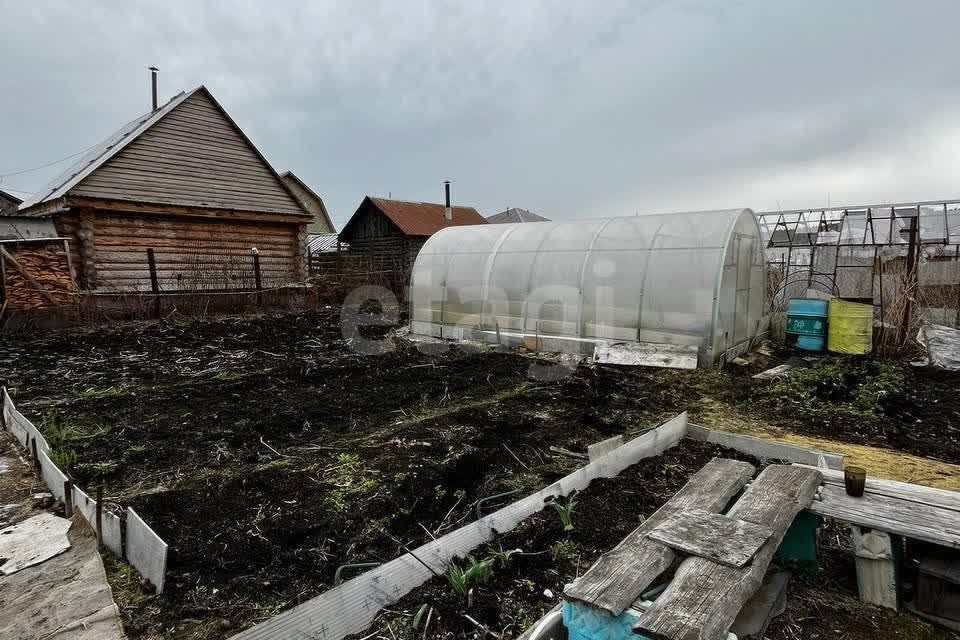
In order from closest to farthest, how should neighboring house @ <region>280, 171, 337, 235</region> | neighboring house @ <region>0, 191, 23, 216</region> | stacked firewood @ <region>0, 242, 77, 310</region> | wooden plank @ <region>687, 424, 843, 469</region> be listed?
1. wooden plank @ <region>687, 424, 843, 469</region>
2. stacked firewood @ <region>0, 242, 77, 310</region>
3. neighboring house @ <region>0, 191, 23, 216</region>
4. neighboring house @ <region>280, 171, 337, 235</region>

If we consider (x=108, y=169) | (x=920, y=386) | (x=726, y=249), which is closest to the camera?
(x=920, y=386)

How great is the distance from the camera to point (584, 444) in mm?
4586

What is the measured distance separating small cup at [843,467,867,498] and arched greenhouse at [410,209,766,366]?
5.10 metres

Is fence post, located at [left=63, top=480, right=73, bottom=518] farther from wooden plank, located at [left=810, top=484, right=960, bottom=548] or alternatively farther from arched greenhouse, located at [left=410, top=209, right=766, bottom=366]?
arched greenhouse, located at [left=410, top=209, right=766, bottom=366]

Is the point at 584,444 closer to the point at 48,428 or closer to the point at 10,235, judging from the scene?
the point at 48,428

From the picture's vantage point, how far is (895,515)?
2373mm

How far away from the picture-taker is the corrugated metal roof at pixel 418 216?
83.7 ft

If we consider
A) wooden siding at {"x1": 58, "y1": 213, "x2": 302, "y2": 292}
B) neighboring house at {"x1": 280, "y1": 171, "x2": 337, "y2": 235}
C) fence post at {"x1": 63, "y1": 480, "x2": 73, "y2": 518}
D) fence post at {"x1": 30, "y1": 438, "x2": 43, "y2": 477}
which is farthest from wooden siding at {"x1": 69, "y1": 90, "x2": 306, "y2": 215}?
neighboring house at {"x1": 280, "y1": 171, "x2": 337, "y2": 235}

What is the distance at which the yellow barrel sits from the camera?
316 inches

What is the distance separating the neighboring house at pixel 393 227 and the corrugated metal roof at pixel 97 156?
11396 mm

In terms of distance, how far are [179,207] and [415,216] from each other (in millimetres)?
14900

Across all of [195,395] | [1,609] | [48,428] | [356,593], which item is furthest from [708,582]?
[195,395]

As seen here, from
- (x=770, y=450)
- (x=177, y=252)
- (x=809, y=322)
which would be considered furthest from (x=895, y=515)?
(x=177, y=252)

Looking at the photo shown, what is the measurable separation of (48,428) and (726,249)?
28.4ft
